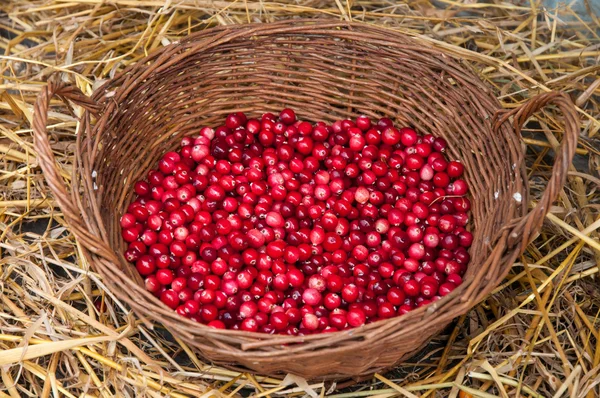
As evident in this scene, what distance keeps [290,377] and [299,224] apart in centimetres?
84

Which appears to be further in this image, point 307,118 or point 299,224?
point 307,118

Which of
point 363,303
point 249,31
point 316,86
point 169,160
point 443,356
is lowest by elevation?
point 443,356

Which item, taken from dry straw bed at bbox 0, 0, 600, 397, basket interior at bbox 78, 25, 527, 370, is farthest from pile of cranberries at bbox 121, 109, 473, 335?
dry straw bed at bbox 0, 0, 600, 397

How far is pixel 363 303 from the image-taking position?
3268 mm

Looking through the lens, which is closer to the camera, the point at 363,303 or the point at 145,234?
the point at 363,303

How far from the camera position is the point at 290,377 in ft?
10.1

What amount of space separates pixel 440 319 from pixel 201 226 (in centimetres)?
141

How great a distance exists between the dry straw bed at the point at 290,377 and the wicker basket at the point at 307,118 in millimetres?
283

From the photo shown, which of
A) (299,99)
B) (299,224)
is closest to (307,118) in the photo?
(299,99)

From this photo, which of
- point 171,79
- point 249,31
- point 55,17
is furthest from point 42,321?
point 55,17

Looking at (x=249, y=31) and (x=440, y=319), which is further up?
(x=249, y=31)

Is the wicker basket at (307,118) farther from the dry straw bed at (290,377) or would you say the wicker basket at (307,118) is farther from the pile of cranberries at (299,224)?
the dry straw bed at (290,377)

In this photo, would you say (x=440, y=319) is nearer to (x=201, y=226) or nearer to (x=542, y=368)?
(x=542, y=368)

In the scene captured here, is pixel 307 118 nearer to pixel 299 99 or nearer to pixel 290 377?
pixel 299 99
